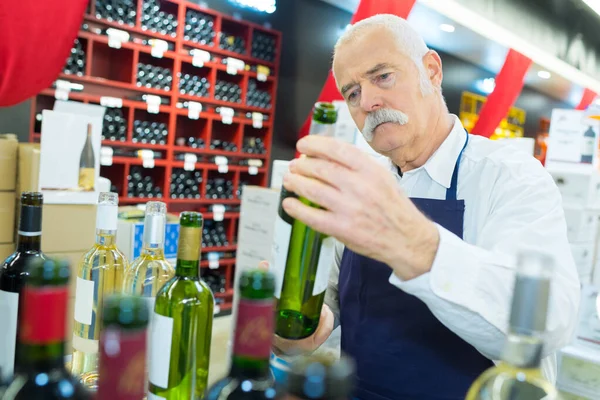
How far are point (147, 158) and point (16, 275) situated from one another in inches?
160

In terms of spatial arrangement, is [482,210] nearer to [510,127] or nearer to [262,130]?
[262,130]

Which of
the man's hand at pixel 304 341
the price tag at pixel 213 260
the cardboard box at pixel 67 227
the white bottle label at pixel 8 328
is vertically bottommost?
the price tag at pixel 213 260

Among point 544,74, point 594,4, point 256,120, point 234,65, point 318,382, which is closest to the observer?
point 318,382

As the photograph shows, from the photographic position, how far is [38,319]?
49 cm

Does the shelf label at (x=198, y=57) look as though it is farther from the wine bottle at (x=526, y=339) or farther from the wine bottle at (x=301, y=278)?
the wine bottle at (x=526, y=339)

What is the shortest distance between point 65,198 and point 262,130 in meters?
3.36

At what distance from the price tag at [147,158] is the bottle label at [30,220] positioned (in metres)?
4.00

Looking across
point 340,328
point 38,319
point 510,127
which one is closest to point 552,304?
point 340,328

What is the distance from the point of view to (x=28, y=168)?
2.88 meters

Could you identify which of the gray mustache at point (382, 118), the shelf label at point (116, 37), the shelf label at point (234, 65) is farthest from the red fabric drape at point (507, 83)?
the gray mustache at point (382, 118)

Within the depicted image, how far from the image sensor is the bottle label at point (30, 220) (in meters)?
0.90

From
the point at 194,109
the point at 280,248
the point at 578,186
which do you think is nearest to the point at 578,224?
the point at 578,186

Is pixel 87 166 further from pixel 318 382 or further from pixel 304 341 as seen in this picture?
pixel 318 382

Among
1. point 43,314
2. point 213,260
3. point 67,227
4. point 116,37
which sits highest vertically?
point 116,37
